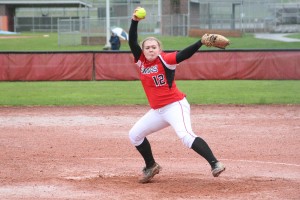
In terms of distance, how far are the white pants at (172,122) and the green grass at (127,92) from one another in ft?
35.8

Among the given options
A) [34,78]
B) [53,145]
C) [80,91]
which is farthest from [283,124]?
[34,78]

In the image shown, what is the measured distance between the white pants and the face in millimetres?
669

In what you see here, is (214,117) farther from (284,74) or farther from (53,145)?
(284,74)

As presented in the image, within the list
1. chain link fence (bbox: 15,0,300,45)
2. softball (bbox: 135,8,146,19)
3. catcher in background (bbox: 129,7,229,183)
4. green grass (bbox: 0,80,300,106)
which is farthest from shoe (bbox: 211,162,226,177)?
Result: chain link fence (bbox: 15,0,300,45)

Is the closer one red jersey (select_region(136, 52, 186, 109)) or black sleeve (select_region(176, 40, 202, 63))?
black sleeve (select_region(176, 40, 202, 63))

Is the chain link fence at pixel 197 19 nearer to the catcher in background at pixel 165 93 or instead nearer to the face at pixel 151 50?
the catcher in background at pixel 165 93

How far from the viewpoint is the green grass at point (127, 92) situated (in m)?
20.9

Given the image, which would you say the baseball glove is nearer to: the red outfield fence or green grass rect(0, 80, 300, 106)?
green grass rect(0, 80, 300, 106)

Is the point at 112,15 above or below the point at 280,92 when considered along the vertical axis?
above

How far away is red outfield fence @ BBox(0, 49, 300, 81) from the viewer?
26641 mm

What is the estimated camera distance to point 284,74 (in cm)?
2695

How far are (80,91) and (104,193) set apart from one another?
1570 centimetres

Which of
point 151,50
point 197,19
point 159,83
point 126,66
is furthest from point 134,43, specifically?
point 197,19

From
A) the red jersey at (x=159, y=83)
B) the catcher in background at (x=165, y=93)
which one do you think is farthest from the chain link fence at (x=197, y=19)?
Result: the red jersey at (x=159, y=83)
